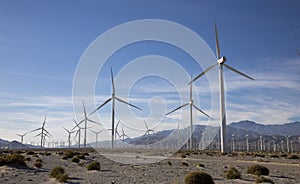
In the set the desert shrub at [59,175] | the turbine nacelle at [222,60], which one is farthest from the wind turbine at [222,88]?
the desert shrub at [59,175]

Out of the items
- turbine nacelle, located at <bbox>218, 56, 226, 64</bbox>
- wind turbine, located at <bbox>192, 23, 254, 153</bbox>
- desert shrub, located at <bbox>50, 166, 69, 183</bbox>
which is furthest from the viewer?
turbine nacelle, located at <bbox>218, 56, 226, 64</bbox>

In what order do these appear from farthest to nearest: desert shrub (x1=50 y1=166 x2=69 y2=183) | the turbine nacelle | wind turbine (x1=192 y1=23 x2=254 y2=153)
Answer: the turbine nacelle, wind turbine (x1=192 y1=23 x2=254 y2=153), desert shrub (x1=50 y1=166 x2=69 y2=183)

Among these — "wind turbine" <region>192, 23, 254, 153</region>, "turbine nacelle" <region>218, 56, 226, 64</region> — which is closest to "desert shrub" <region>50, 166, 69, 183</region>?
"wind turbine" <region>192, 23, 254, 153</region>

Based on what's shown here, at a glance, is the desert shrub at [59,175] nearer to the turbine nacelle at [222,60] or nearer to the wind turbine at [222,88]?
the wind turbine at [222,88]

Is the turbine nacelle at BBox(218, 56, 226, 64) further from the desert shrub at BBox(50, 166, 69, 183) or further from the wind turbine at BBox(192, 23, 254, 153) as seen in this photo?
the desert shrub at BBox(50, 166, 69, 183)

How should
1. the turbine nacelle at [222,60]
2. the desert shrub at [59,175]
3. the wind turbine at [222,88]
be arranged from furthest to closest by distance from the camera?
Answer: the turbine nacelle at [222,60] → the wind turbine at [222,88] → the desert shrub at [59,175]

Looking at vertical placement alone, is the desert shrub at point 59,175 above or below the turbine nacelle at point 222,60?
below

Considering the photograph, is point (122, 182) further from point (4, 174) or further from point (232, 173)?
point (4, 174)


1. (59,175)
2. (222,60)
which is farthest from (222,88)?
(59,175)

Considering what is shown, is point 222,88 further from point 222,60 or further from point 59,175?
point 59,175

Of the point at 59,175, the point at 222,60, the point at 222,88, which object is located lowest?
the point at 59,175

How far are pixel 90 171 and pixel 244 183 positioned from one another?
54.6 feet

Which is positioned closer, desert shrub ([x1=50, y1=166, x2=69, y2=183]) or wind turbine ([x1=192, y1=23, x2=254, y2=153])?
desert shrub ([x1=50, y1=166, x2=69, y2=183])

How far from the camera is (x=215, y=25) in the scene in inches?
3349
